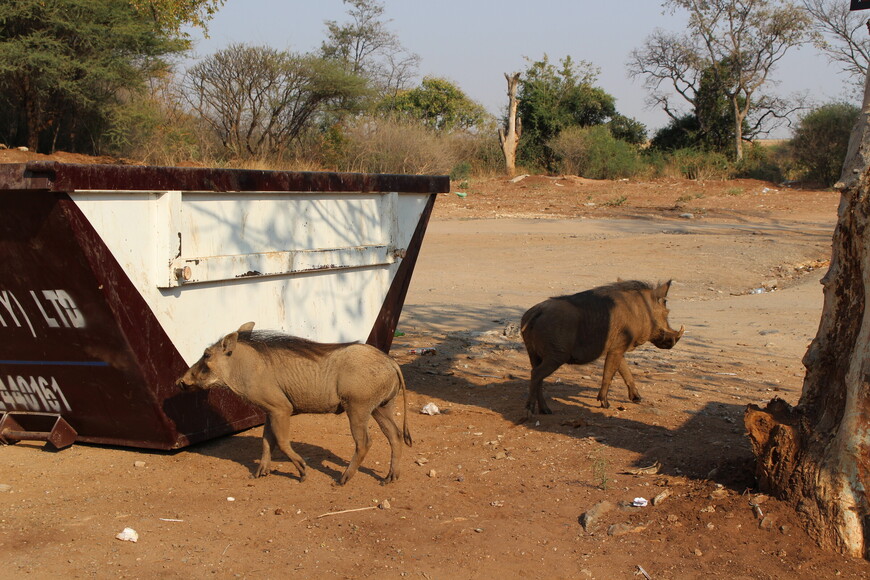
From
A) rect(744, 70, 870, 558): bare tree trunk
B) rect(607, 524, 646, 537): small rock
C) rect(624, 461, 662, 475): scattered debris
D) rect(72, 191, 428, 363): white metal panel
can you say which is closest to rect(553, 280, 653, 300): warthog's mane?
rect(72, 191, 428, 363): white metal panel

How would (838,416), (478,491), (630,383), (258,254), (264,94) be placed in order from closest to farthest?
1. (838,416)
2. (478,491)
3. (258,254)
4. (630,383)
5. (264,94)

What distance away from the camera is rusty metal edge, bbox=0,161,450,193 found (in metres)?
4.32

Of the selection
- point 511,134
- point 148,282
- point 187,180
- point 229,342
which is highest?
point 511,134

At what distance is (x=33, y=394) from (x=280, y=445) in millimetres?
1611

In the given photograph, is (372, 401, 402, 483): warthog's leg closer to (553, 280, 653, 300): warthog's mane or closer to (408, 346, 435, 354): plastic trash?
(553, 280, 653, 300): warthog's mane

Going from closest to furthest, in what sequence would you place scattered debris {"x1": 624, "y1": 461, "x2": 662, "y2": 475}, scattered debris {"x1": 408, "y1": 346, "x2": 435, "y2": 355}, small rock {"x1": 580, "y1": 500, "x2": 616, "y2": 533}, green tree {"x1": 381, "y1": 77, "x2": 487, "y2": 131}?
small rock {"x1": 580, "y1": 500, "x2": 616, "y2": 533} → scattered debris {"x1": 624, "y1": 461, "x2": 662, "y2": 475} → scattered debris {"x1": 408, "y1": 346, "x2": 435, "y2": 355} → green tree {"x1": 381, "y1": 77, "x2": 487, "y2": 131}

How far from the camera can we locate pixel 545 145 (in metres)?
36.0

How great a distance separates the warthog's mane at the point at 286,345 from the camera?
511 cm

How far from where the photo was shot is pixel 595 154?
32.7 metres

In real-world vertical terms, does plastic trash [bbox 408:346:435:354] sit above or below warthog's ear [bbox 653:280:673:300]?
below

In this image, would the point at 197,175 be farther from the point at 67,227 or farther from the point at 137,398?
the point at 137,398

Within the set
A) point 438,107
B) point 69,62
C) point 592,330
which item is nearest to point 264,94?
point 69,62

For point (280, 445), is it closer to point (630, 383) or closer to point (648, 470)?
point (648, 470)

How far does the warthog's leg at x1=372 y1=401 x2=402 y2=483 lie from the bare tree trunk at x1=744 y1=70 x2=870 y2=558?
6.27 ft
